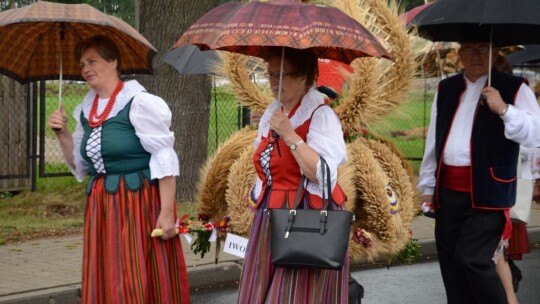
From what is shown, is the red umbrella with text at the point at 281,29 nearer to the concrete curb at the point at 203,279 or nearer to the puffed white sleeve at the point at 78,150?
the puffed white sleeve at the point at 78,150

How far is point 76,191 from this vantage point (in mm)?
11422

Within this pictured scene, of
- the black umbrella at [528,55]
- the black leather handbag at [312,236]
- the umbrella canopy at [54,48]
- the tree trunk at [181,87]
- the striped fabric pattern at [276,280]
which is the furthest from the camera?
the tree trunk at [181,87]

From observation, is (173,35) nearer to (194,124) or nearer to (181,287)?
(194,124)

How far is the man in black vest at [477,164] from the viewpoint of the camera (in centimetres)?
517

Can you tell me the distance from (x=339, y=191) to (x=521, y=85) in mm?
1379

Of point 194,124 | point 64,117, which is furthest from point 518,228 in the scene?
point 194,124

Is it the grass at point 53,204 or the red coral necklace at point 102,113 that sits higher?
the red coral necklace at point 102,113

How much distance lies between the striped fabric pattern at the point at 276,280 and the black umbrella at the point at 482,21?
1.46 metres

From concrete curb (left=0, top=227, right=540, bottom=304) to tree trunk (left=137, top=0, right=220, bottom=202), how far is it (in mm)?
2638

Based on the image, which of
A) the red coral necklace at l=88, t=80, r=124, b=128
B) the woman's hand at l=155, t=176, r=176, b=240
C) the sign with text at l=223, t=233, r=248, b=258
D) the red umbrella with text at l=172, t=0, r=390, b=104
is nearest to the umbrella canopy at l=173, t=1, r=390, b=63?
the red umbrella with text at l=172, t=0, r=390, b=104

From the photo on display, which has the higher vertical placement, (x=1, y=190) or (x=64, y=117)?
(x=64, y=117)

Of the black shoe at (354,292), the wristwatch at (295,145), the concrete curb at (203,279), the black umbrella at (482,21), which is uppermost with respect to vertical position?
the black umbrella at (482,21)

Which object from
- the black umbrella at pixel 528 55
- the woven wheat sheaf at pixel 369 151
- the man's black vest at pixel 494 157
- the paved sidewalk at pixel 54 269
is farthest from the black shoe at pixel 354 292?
the black umbrella at pixel 528 55

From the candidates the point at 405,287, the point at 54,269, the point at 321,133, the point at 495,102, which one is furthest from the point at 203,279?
the point at 321,133
